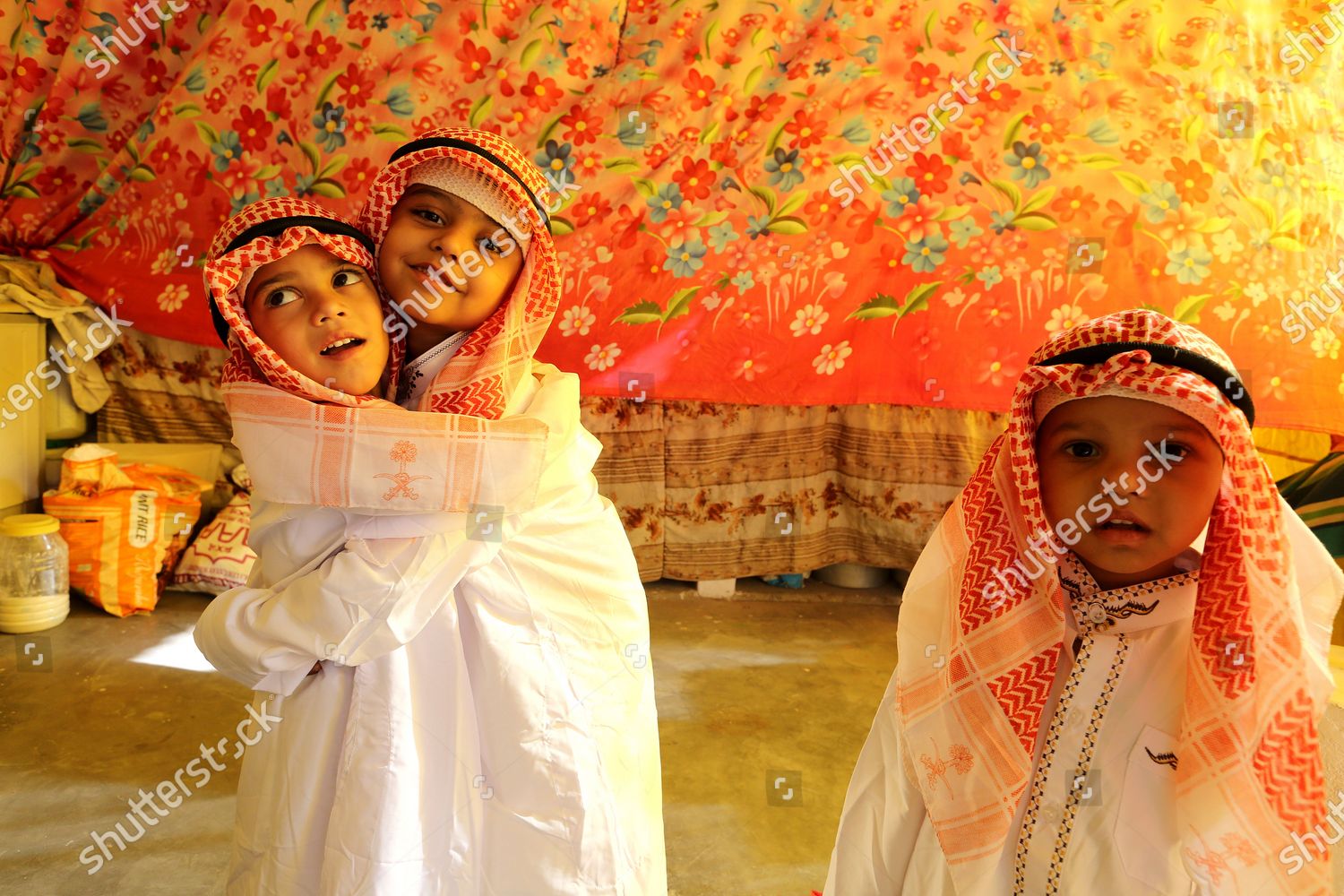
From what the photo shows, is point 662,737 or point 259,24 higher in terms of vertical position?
point 259,24

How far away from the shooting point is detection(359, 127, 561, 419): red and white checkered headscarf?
53.6 inches

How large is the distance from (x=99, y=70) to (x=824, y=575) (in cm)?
322

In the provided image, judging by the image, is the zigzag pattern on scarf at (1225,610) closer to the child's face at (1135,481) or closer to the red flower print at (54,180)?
the child's face at (1135,481)

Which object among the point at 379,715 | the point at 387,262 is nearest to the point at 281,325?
the point at 387,262

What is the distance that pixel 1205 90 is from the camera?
2.98 metres

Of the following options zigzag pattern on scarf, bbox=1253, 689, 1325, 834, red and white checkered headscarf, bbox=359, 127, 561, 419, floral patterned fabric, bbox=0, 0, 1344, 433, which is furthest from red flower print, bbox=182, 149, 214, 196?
zigzag pattern on scarf, bbox=1253, 689, 1325, 834

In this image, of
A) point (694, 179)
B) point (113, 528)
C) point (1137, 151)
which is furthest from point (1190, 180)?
point (113, 528)

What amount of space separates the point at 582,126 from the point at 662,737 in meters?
1.94

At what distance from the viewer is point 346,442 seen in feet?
4.06

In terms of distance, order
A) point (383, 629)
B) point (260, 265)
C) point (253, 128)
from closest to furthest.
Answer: point (383, 629)
point (260, 265)
point (253, 128)

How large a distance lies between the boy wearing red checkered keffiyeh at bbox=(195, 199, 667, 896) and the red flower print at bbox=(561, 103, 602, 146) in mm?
1934

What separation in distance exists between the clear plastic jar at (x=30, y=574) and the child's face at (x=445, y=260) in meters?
2.19

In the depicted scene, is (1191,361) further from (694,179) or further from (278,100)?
(278,100)

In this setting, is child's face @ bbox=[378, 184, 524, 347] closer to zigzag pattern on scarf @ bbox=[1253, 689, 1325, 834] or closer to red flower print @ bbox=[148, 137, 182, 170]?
zigzag pattern on scarf @ bbox=[1253, 689, 1325, 834]
